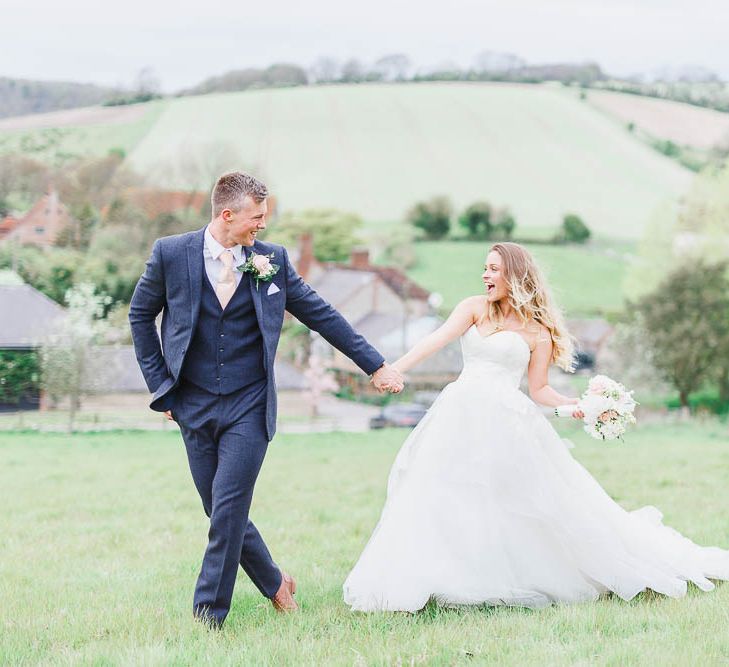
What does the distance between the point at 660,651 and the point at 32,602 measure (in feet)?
12.2

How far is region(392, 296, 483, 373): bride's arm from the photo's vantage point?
20.4 feet

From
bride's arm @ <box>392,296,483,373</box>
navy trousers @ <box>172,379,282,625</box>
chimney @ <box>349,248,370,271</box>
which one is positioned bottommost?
chimney @ <box>349,248,370,271</box>

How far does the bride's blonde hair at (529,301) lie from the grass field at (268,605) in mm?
1572

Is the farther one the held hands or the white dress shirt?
the held hands

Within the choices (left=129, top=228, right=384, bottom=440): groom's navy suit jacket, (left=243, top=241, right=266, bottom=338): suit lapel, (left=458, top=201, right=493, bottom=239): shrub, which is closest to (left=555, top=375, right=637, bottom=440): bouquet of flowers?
(left=129, top=228, right=384, bottom=440): groom's navy suit jacket

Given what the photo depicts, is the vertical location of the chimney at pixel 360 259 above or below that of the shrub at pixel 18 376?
above

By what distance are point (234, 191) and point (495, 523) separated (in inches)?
98.0

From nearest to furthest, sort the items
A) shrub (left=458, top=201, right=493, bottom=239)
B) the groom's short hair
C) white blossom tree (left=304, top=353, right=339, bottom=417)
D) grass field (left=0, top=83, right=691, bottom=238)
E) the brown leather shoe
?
1. the groom's short hair
2. the brown leather shoe
3. white blossom tree (left=304, top=353, right=339, bottom=417)
4. grass field (left=0, top=83, right=691, bottom=238)
5. shrub (left=458, top=201, right=493, bottom=239)

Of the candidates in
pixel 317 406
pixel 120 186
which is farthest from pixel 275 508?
pixel 120 186

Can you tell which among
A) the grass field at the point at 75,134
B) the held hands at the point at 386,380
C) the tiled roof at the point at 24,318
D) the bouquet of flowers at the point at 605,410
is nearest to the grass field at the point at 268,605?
the bouquet of flowers at the point at 605,410

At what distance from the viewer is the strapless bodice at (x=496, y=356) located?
6316 mm

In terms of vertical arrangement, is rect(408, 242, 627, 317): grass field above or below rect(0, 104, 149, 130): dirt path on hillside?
below

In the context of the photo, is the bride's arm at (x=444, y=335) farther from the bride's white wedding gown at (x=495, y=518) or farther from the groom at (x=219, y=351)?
the groom at (x=219, y=351)

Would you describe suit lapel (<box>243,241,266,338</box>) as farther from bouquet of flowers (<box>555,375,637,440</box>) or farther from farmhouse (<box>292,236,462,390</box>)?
farmhouse (<box>292,236,462,390</box>)
